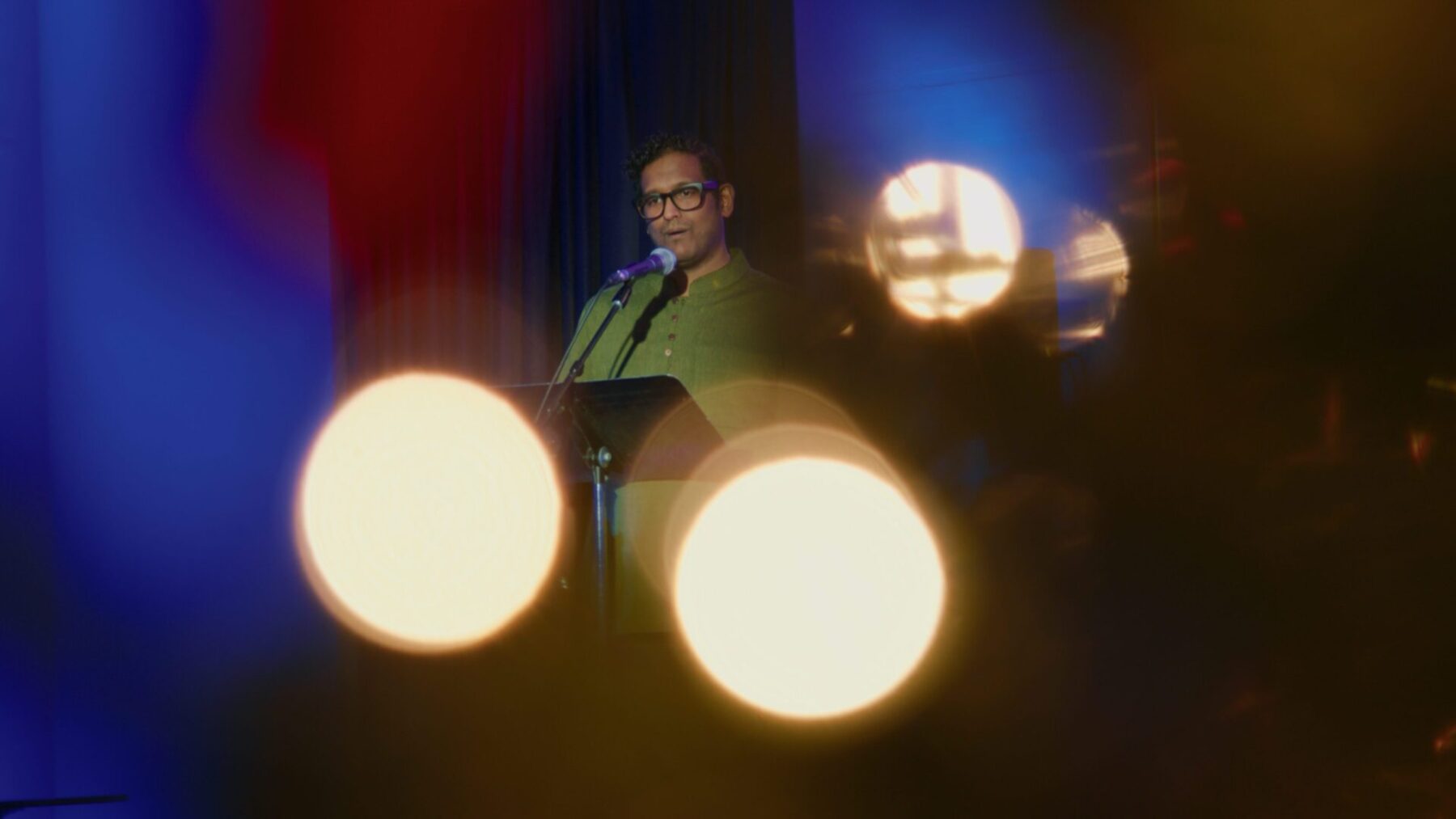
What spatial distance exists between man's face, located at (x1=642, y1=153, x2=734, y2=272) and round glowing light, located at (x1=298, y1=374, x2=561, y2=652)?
0.79 meters

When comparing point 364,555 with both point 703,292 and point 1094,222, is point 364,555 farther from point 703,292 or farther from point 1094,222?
point 1094,222

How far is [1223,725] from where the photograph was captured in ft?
8.53

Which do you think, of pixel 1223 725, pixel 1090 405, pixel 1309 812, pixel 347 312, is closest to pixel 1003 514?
pixel 1090 405

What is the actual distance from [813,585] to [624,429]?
1.34 metres

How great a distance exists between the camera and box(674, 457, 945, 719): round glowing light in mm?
2846

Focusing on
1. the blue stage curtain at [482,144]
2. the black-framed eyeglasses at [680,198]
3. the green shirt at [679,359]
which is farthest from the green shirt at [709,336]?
the blue stage curtain at [482,144]

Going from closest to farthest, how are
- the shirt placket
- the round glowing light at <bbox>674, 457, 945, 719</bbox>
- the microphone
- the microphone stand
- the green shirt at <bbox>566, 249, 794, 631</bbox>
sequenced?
the microphone stand
the microphone
the green shirt at <bbox>566, 249, 794, 631</bbox>
the shirt placket
the round glowing light at <bbox>674, 457, 945, 719</bbox>

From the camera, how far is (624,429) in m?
1.67

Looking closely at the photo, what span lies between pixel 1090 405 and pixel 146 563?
2.66 meters

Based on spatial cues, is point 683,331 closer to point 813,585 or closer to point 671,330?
point 671,330

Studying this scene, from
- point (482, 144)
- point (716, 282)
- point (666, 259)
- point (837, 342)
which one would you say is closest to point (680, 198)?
point (716, 282)

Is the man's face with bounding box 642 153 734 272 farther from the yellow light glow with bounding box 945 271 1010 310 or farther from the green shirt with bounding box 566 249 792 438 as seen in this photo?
the yellow light glow with bounding box 945 271 1010 310

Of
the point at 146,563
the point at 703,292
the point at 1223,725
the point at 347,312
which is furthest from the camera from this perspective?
the point at 347,312

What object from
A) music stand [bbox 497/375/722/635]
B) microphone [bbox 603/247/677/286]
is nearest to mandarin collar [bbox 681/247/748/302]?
microphone [bbox 603/247/677/286]
